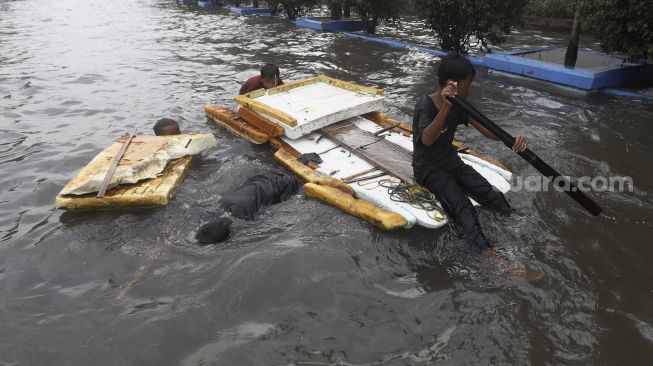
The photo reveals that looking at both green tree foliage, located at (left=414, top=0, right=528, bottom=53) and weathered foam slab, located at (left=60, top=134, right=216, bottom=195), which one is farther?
green tree foliage, located at (left=414, top=0, right=528, bottom=53)

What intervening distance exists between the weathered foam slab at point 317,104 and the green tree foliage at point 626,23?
5.24m

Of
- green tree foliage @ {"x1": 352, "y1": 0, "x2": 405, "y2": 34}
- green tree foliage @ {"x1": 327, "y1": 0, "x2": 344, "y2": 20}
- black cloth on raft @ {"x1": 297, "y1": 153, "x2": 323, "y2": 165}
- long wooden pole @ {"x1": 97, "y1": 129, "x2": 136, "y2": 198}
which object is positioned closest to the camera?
long wooden pole @ {"x1": 97, "y1": 129, "x2": 136, "y2": 198}

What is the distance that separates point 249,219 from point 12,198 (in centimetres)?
324

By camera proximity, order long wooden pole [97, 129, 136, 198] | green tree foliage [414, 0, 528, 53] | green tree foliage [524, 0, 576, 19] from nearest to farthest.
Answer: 1. long wooden pole [97, 129, 136, 198]
2. green tree foliage [414, 0, 528, 53]
3. green tree foliage [524, 0, 576, 19]

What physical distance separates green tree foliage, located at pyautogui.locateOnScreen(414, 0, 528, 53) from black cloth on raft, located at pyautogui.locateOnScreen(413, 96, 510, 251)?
25.8 ft

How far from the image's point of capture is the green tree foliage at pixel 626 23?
7.82 meters

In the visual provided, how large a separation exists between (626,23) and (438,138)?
6.68 m

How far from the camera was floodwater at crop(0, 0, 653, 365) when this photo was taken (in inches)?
126

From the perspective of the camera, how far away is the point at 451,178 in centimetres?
431

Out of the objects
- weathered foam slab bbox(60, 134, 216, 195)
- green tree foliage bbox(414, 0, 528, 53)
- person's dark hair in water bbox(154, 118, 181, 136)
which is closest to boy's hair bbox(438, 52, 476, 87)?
weathered foam slab bbox(60, 134, 216, 195)

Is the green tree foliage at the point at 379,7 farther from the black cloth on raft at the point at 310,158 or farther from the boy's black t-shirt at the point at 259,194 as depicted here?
the boy's black t-shirt at the point at 259,194

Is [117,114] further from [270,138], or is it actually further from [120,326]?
[120,326]

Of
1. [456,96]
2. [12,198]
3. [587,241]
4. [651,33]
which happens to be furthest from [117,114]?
[651,33]

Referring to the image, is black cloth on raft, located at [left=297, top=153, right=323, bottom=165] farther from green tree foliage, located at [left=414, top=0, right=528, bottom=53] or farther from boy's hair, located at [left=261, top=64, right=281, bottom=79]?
green tree foliage, located at [left=414, top=0, right=528, bottom=53]
